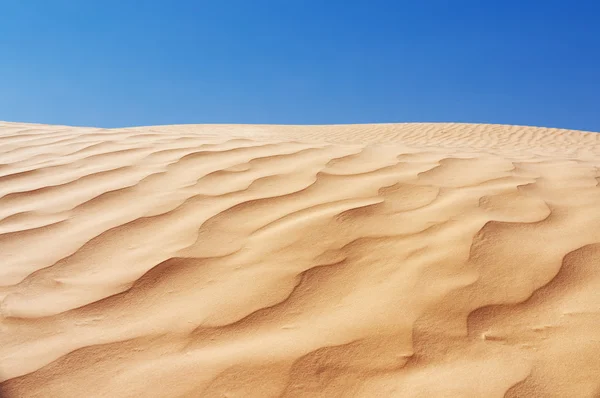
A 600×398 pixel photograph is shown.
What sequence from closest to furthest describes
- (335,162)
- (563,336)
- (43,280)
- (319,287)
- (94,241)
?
(563,336), (319,287), (43,280), (94,241), (335,162)

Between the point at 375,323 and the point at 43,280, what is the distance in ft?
3.45

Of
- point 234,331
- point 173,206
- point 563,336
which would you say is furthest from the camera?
point 173,206

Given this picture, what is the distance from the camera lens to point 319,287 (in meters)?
1.49

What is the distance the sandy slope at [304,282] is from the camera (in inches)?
46.2

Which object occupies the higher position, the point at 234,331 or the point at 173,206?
the point at 173,206

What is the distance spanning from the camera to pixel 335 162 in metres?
2.68

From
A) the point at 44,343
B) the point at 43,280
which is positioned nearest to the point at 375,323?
the point at 44,343

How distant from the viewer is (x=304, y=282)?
1.52m

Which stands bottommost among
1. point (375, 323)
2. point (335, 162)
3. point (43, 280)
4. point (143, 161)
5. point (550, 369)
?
point (550, 369)

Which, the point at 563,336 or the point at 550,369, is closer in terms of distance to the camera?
the point at 550,369

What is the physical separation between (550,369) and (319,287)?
620 millimetres

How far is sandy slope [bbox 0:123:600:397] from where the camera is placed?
1173 mm

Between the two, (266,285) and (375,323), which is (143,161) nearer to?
(266,285)

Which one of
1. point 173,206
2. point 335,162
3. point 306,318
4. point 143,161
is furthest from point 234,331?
point 143,161
